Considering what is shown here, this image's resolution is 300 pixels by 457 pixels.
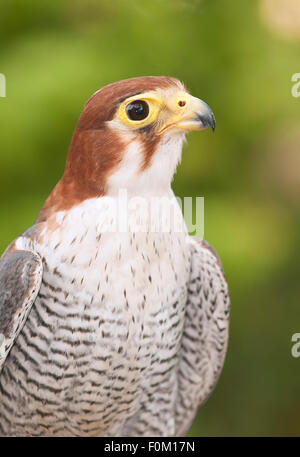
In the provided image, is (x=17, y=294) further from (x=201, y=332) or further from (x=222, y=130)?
(x=222, y=130)

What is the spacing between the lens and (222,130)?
13.8ft

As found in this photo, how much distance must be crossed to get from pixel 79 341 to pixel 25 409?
1.32ft

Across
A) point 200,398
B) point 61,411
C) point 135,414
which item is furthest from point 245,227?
point 61,411

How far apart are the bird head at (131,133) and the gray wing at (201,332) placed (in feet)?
1.62

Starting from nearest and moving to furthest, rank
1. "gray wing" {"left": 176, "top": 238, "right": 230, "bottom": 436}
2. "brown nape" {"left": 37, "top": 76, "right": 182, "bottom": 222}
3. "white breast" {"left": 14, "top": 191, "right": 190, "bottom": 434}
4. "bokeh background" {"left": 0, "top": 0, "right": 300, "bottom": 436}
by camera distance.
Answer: "brown nape" {"left": 37, "top": 76, "right": 182, "bottom": 222}, "white breast" {"left": 14, "top": 191, "right": 190, "bottom": 434}, "gray wing" {"left": 176, "top": 238, "right": 230, "bottom": 436}, "bokeh background" {"left": 0, "top": 0, "right": 300, "bottom": 436}

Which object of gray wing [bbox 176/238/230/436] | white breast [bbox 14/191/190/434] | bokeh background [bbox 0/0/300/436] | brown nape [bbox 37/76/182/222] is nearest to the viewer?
brown nape [bbox 37/76/182/222]

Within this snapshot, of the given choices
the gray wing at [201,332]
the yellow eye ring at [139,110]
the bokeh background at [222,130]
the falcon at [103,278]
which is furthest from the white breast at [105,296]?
the bokeh background at [222,130]

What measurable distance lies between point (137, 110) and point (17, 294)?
29.8 inches

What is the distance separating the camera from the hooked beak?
199 cm

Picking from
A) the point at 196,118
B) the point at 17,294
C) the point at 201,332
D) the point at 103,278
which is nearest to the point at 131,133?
the point at 196,118

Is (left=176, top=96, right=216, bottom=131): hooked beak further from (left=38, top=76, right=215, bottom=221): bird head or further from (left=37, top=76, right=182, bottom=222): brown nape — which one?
Result: (left=37, top=76, right=182, bottom=222): brown nape

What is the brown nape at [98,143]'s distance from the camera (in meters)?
1.92

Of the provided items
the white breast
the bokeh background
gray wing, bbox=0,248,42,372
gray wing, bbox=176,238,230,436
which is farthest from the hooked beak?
the bokeh background

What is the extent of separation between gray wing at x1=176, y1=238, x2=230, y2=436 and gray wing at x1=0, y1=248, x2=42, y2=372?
631 mm
